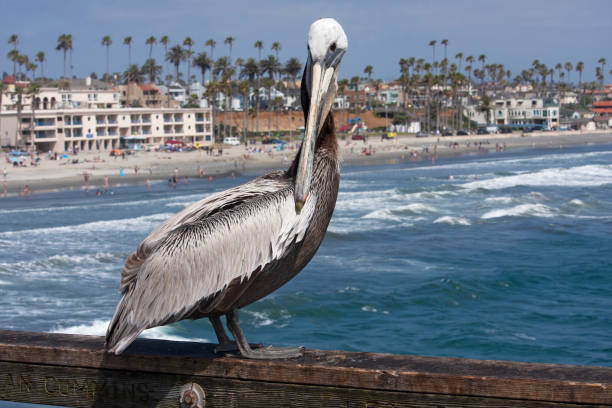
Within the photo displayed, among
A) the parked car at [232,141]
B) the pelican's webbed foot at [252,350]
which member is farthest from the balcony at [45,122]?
the pelican's webbed foot at [252,350]

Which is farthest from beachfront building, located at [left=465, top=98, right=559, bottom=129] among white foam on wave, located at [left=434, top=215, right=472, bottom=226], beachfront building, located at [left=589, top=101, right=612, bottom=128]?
white foam on wave, located at [left=434, top=215, right=472, bottom=226]

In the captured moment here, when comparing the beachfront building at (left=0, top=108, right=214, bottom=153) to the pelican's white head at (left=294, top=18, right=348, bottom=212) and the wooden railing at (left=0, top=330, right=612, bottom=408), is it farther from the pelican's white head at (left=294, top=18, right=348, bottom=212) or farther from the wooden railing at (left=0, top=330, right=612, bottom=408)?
the pelican's white head at (left=294, top=18, right=348, bottom=212)

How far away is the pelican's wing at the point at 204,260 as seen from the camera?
3020 mm

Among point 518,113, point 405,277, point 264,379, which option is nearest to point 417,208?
point 405,277

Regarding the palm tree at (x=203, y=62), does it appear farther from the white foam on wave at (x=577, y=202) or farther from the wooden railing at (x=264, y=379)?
the wooden railing at (x=264, y=379)

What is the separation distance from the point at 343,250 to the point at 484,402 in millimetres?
20767

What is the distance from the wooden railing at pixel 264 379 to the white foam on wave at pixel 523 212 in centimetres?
2854

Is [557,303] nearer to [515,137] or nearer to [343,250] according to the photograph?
[343,250]

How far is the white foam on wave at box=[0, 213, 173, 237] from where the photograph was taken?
29.2m

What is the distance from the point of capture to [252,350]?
3.14 m

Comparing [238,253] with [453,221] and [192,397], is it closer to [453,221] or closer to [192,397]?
[192,397]

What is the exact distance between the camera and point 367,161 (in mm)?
71125

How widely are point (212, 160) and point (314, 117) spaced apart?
64867mm

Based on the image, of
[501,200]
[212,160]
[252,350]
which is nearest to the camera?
[252,350]
